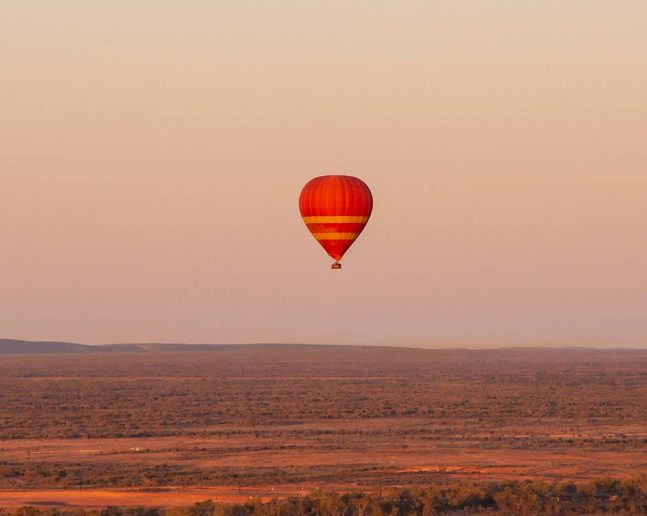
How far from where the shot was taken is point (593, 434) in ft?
172

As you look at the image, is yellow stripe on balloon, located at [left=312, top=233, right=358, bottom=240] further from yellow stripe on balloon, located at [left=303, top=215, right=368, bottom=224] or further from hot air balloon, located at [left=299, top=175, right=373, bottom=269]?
yellow stripe on balloon, located at [left=303, top=215, right=368, bottom=224]

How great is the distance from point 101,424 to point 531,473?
82.8 feet

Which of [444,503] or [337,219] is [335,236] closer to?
[337,219]

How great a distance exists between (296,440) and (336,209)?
848cm

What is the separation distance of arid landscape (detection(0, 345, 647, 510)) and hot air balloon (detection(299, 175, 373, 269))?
278 inches

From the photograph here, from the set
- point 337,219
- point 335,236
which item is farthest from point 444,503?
point 335,236

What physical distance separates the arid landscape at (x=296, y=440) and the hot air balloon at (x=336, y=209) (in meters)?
7.06

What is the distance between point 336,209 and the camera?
156 feet

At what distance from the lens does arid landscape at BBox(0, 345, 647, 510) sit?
3703cm

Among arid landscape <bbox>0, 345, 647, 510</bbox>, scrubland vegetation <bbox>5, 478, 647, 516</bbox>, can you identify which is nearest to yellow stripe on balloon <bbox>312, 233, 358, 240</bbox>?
arid landscape <bbox>0, 345, 647, 510</bbox>

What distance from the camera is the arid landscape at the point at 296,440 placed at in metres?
37.0

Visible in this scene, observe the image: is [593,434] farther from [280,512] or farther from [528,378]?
[528,378]

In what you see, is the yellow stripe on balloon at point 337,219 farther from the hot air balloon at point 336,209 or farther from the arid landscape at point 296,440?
the arid landscape at point 296,440

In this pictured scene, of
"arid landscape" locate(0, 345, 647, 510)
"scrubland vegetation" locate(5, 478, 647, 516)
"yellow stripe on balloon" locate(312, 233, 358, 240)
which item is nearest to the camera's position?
"scrubland vegetation" locate(5, 478, 647, 516)
